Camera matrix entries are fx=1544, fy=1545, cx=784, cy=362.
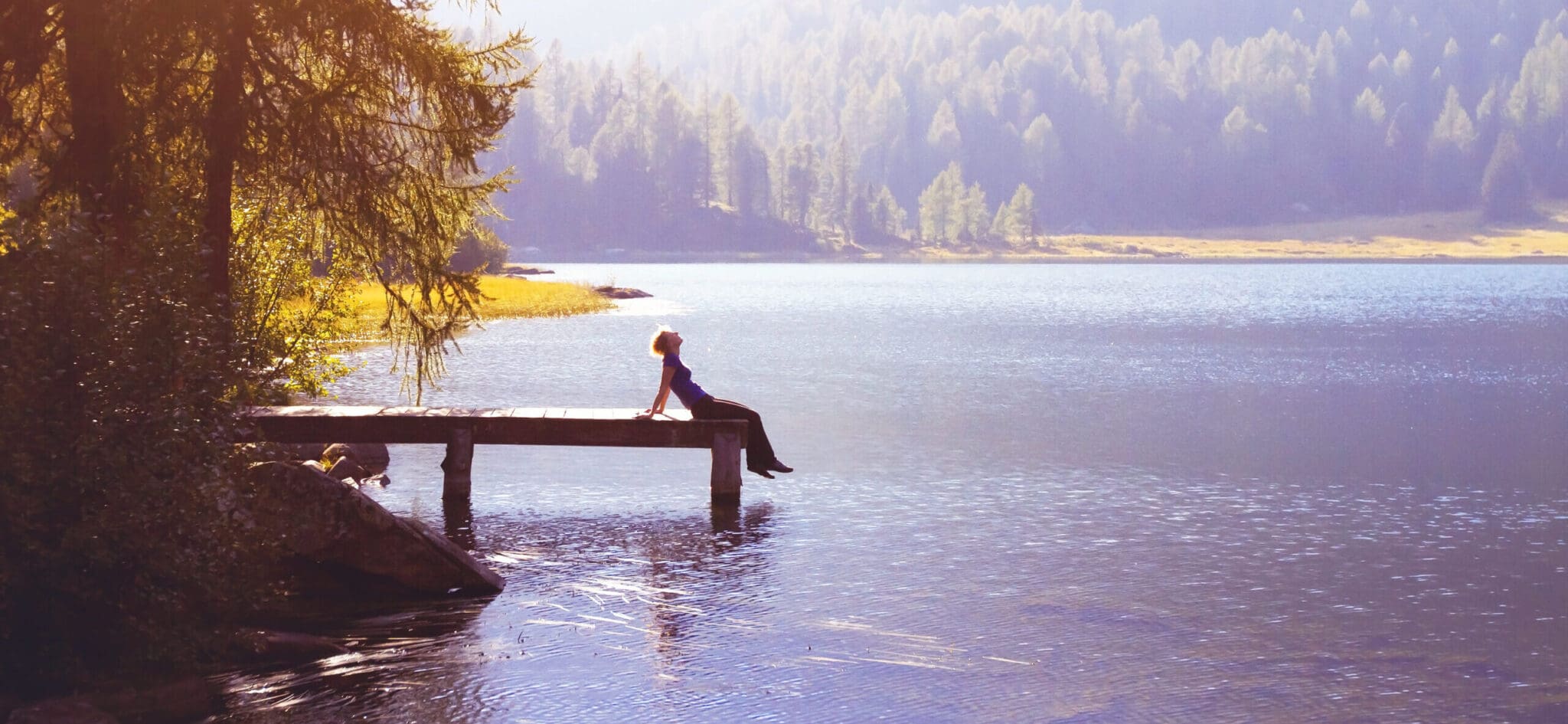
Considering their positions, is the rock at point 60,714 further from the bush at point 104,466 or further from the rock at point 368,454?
the rock at point 368,454

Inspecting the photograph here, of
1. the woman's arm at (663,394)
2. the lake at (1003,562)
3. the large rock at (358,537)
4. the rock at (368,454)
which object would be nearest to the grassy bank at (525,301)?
the lake at (1003,562)

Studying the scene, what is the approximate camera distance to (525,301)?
83750 mm

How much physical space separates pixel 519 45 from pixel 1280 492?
14.2m

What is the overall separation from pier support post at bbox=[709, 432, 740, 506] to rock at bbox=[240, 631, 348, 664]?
340 inches

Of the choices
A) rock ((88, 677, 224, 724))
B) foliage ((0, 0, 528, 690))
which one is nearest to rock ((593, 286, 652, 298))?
foliage ((0, 0, 528, 690))

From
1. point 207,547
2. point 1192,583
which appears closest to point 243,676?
point 207,547

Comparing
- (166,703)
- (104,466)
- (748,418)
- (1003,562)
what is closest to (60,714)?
(166,703)

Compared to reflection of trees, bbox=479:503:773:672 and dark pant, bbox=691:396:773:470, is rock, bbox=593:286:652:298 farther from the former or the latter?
reflection of trees, bbox=479:503:773:672

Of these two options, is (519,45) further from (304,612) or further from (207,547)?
(207,547)

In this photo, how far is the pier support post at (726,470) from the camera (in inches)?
888

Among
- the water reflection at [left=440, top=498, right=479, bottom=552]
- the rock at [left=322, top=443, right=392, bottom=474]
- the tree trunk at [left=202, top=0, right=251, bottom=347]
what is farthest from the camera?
the rock at [left=322, top=443, right=392, bottom=474]

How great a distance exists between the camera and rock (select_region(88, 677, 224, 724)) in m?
12.4

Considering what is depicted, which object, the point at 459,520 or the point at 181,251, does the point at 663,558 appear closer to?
the point at 459,520

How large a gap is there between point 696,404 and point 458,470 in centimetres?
396
